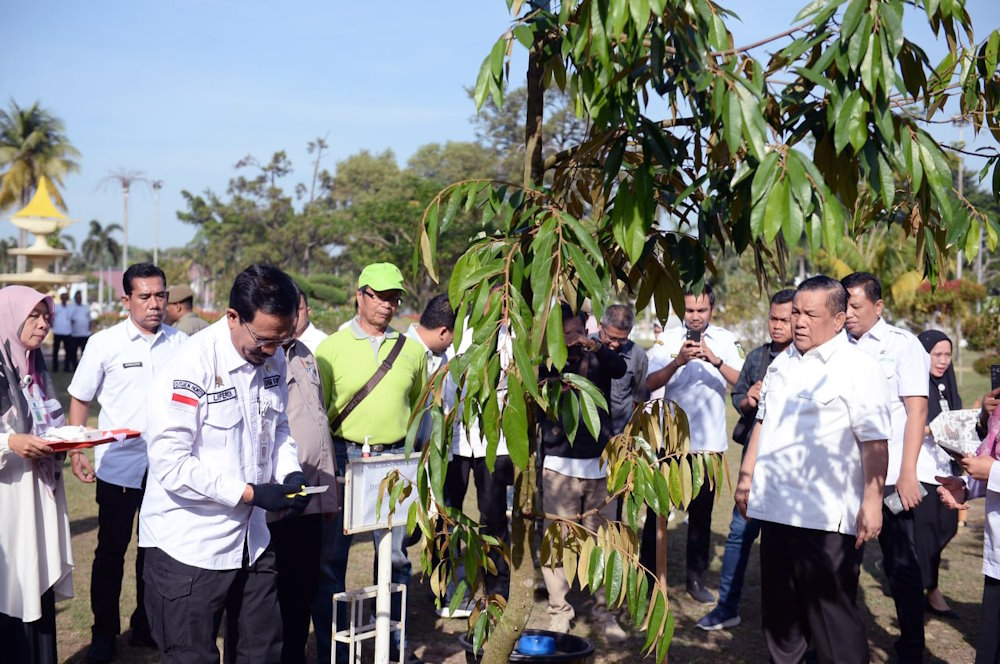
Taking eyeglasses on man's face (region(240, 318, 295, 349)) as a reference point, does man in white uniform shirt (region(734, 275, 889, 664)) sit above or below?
below

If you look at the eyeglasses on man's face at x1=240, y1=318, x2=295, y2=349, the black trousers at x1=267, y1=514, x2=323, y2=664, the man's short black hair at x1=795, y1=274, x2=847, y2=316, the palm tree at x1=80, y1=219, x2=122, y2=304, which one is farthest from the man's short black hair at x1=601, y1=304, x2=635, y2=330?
the palm tree at x1=80, y1=219, x2=122, y2=304

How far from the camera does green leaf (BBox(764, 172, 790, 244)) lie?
7.00ft

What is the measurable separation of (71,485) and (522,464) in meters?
8.89

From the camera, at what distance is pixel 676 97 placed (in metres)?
2.99

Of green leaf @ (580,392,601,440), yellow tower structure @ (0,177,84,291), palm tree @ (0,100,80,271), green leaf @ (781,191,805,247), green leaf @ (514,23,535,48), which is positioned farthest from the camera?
palm tree @ (0,100,80,271)

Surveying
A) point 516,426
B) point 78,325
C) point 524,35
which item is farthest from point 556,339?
point 78,325

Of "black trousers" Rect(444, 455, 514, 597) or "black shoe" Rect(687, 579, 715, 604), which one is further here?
"black shoe" Rect(687, 579, 715, 604)

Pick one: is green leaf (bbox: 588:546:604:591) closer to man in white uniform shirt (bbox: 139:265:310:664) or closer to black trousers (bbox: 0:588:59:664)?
man in white uniform shirt (bbox: 139:265:310:664)

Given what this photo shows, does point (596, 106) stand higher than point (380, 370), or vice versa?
point (596, 106)

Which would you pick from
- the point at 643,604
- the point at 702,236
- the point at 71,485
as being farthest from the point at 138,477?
the point at 71,485

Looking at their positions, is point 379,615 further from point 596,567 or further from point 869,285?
point 869,285

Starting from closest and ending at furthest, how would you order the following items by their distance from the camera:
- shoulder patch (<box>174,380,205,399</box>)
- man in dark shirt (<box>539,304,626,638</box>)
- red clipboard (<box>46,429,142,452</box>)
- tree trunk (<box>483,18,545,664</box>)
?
tree trunk (<box>483,18,545,664</box>) → shoulder patch (<box>174,380,205,399</box>) → red clipboard (<box>46,429,142,452</box>) → man in dark shirt (<box>539,304,626,638</box>)

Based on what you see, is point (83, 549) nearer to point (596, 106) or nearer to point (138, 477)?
point (138, 477)

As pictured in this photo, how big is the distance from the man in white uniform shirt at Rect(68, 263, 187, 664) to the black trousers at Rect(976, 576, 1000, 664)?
164 inches
